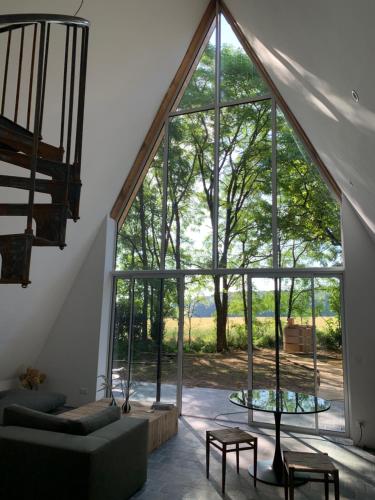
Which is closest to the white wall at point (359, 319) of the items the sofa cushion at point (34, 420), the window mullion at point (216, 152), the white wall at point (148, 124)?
the white wall at point (148, 124)

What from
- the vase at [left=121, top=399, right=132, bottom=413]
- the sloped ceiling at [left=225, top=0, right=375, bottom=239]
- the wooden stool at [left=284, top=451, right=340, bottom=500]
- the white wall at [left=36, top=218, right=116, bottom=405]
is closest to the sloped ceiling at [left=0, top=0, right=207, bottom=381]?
the white wall at [left=36, top=218, right=116, bottom=405]

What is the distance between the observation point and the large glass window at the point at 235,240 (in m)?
5.58

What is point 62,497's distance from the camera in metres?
2.82

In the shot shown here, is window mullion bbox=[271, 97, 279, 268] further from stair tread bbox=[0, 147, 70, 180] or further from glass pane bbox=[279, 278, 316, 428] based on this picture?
stair tread bbox=[0, 147, 70, 180]

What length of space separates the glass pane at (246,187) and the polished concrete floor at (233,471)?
8.21 feet

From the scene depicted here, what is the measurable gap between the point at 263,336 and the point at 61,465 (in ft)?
11.9

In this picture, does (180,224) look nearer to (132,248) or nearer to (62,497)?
(132,248)

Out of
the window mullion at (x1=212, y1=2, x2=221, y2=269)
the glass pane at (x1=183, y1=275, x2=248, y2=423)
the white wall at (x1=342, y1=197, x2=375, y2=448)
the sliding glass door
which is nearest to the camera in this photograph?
the white wall at (x1=342, y1=197, x2=375, y2=448)

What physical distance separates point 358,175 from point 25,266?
3092mm

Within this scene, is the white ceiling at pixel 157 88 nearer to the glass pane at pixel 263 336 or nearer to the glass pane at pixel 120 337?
the glass pane at pixel 120 337

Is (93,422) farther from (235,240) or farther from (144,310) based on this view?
(235,240)

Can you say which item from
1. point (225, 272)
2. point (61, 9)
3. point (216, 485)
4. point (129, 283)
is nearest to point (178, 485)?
point (216, 485)

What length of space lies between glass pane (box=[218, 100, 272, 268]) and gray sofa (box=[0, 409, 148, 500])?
141 inches

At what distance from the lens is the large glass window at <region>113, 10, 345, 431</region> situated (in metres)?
5.58
